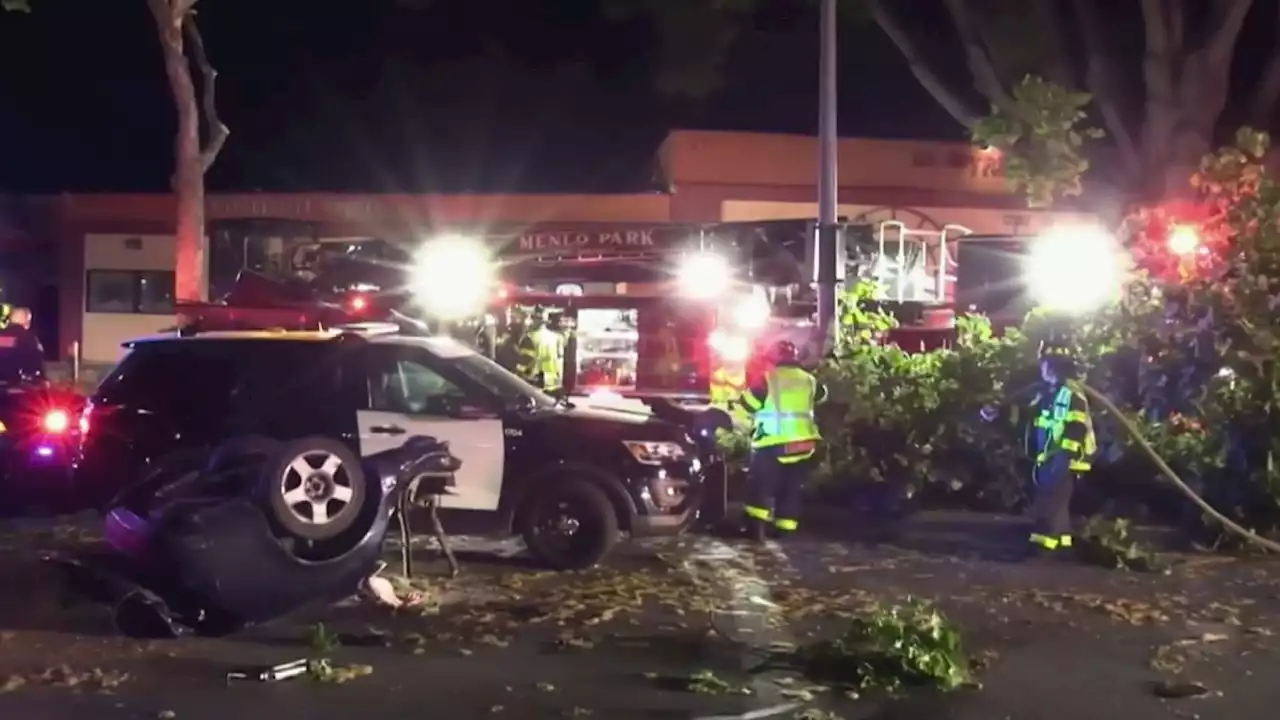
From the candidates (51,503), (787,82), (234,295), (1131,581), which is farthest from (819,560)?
(787,82)

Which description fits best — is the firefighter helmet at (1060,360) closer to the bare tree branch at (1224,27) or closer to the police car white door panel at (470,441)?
the police car white door panel at (470,441)

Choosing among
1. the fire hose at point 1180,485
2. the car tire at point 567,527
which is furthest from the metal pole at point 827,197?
the car tire at point 567,527

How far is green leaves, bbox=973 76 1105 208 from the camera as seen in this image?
20766mm

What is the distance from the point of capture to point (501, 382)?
459 inches

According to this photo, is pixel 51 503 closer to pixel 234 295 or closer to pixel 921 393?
pixel 234 295

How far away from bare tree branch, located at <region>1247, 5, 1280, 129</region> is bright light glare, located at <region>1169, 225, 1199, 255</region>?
9322 mm

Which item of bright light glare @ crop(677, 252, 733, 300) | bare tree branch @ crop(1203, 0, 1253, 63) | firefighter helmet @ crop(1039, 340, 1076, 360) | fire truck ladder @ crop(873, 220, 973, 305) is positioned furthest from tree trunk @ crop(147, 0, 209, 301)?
bare tree branch @ crop(1203, 0, 1253, 63)

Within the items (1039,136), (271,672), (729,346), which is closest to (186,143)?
(729,346)

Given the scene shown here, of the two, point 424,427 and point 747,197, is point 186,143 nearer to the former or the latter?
point 747,197

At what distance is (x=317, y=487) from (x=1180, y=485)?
7.01 m

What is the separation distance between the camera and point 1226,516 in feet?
43.5

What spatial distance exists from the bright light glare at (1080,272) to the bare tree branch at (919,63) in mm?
9045

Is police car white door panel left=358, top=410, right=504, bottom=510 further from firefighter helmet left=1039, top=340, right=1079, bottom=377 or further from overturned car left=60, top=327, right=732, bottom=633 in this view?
firefighter helmet left=1039, top=340, right=1079, bottom=377

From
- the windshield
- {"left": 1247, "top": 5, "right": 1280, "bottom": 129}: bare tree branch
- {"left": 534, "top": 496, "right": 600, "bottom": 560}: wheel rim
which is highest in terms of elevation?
{"left": 1247, "top": 5, "right": 1280, "bottom": 129}: bare tree branch
